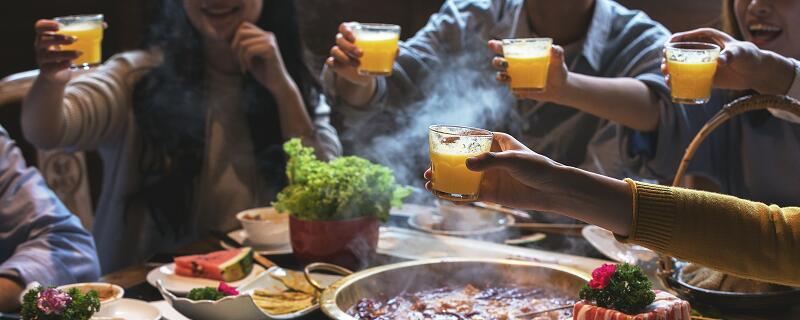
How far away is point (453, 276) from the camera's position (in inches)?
85.2

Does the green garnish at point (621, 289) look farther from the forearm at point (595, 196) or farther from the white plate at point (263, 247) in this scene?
the white plate at point (263, 247)

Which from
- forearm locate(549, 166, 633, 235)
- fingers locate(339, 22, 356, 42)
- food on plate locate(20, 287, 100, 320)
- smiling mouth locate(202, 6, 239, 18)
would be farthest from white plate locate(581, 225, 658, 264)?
smiling mouth locate(202, 6, 239, 18)

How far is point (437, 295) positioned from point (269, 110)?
5.70 ft

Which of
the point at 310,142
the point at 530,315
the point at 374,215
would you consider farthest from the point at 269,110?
the point at 530,315

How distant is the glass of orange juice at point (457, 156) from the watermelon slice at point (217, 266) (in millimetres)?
854

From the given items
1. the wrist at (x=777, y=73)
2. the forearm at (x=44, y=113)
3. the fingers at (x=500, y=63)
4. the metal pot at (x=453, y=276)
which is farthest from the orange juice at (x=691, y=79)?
the forearm at (x=44, y=113)

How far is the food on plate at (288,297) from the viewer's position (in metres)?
2.03

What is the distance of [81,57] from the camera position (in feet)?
9.04

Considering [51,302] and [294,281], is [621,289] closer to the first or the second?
[294,281]

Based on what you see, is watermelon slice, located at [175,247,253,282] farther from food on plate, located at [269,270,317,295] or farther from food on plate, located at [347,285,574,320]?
food on plate, located at [347,285,574,320]

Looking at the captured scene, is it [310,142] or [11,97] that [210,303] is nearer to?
[310,142]

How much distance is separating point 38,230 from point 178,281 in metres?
0.56

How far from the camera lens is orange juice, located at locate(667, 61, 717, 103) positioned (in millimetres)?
2238

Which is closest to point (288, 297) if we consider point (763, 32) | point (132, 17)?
point (763, 32)
